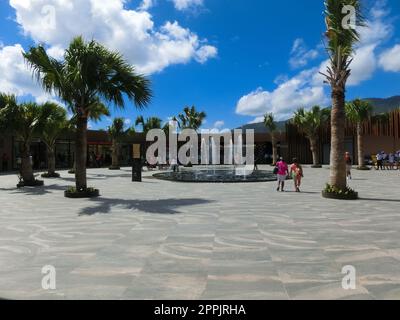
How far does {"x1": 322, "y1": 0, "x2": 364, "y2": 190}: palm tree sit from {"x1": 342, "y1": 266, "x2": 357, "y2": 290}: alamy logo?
8464 mm

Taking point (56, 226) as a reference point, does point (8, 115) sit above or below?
above

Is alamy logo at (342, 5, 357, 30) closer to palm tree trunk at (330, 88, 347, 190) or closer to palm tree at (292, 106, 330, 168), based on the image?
palm tree trunk at (330, 88, 347, 190)

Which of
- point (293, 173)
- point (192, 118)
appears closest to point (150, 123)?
point (192, 118)

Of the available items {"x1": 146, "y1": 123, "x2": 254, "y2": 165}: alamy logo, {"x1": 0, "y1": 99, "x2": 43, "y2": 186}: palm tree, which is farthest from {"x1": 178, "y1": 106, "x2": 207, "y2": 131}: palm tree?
{"x1": 0, "y1": 99, "x2": 43, "y2": 186}: palm tree

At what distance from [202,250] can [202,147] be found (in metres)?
45.9

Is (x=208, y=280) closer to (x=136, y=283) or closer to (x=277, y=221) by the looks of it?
(x=136, y=283)

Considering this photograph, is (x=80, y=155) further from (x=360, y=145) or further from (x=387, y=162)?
(x=387, y=162)

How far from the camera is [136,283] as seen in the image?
16.1 ft

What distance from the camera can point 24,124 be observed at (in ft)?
64.1

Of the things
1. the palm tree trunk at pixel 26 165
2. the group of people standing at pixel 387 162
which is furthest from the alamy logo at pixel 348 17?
the group of people standing at pixel 387 162

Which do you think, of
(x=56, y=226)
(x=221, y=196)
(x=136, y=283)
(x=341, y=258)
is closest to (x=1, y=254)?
(x=56, y=226)

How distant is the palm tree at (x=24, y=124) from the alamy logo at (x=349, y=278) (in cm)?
1771

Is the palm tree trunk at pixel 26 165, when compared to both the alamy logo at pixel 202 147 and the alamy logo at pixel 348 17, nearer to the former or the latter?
the alamy logo at pixel 348 17
